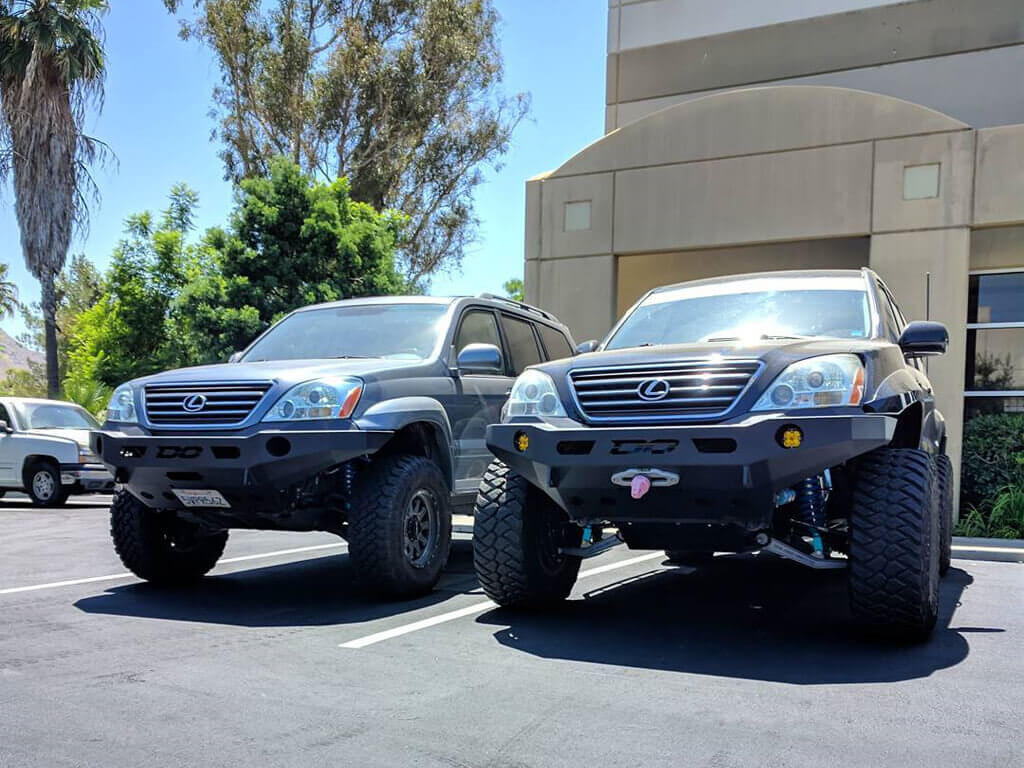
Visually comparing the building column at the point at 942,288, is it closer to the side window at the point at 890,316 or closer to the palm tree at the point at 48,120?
the side window at the point at 890,316

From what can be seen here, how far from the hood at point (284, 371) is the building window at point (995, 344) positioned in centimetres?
924

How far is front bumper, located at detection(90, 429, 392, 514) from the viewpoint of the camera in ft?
18.7

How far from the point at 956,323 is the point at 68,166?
21.5 metres

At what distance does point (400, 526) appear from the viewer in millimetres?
5980

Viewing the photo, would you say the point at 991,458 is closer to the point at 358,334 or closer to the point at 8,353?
the point at 358,334

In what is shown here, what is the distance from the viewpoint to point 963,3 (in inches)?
587

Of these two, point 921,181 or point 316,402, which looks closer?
point 316,402

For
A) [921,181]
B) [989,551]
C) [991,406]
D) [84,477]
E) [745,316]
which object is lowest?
[84,477]

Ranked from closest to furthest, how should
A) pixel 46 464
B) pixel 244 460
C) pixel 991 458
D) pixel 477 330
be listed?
pixel 244 460 < pixel 477 330 < pixel 991 458 < pixel 46 464

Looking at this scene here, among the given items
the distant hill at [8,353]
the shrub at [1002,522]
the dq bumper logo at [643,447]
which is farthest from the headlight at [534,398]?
the distant hill at [8,353]

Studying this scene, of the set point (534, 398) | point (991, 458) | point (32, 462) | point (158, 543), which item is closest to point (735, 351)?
point (534, 398)

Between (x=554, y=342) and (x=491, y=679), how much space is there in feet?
16.7

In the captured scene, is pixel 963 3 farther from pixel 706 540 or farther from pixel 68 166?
pixel 68 166

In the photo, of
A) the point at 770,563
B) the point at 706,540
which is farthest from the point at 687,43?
the point at 706,540
